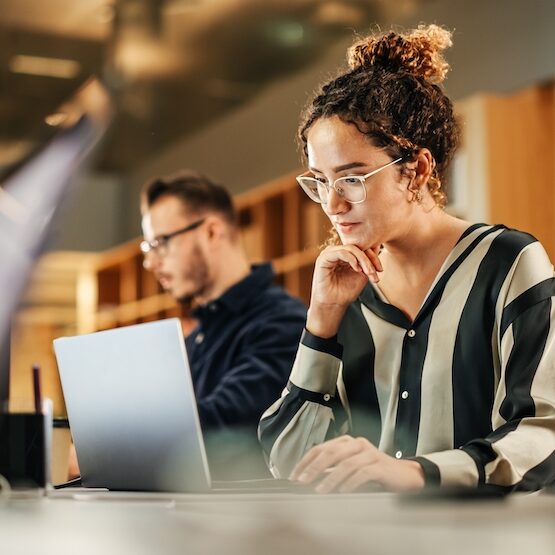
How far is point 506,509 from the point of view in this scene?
59cm

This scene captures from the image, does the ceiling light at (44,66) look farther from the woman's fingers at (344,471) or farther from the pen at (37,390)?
the woman's fingers at (344,471)

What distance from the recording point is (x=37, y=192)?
3932 millimetres

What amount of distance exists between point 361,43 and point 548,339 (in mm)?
606

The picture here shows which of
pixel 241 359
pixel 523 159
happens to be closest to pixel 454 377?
pixel 241 359

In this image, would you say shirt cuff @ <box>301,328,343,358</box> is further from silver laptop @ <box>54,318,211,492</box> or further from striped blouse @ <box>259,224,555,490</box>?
silver laptop @ <box>54,318,211,492</box>

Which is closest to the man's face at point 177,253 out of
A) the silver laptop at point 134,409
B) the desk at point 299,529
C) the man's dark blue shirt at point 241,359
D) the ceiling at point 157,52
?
the man's dark blue shirt at point 241,359

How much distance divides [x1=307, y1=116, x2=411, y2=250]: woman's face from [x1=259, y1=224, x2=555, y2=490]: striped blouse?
0.33ft

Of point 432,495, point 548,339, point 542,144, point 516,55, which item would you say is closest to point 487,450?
point 548,339

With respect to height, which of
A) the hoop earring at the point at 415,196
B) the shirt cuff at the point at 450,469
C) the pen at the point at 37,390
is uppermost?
the hoop earring at the point at 415,196

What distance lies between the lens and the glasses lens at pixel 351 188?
1491 millimetres

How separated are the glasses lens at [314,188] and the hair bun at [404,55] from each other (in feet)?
0.68

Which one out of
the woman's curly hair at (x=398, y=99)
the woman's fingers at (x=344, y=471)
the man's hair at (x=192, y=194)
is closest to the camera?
the woman's fingers at (x=344, y=471)

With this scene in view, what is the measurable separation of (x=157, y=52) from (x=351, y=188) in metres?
4.40

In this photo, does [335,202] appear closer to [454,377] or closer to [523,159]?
[454,377]
